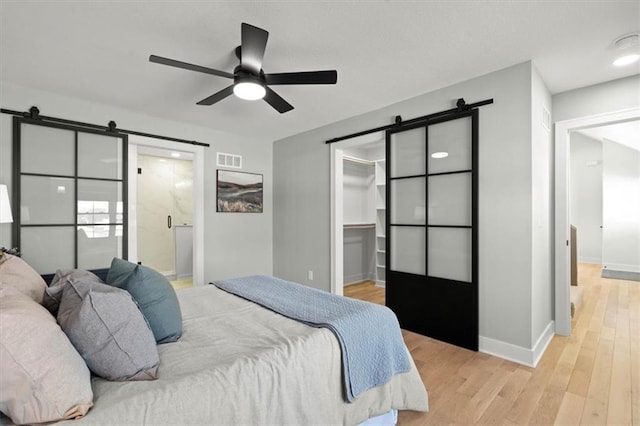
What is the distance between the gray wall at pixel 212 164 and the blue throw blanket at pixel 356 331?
8.12 feet

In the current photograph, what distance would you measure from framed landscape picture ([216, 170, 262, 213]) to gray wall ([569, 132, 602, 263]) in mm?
7312

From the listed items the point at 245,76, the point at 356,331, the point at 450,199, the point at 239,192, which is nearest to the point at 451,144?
the point at 450,199

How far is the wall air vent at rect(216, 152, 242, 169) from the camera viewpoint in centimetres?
446

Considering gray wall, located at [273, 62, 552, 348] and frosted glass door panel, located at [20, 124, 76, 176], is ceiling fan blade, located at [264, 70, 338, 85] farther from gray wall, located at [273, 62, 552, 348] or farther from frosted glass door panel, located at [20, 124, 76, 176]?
frosted glass door panel, located at [20, 124, 76, 176]

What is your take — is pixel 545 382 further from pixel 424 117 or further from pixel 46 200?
pixel 46 200

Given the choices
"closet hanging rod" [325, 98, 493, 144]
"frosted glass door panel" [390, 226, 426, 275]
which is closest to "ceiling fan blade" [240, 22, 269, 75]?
"closet hanging rod" [325, 98, 493, 144]

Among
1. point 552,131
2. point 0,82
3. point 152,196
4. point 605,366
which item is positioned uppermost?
point 0,82

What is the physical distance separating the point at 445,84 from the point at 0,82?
422 cm

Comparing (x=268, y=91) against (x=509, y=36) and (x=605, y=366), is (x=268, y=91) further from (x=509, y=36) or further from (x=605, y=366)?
(x=605, y=366)

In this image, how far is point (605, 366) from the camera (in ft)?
7.96

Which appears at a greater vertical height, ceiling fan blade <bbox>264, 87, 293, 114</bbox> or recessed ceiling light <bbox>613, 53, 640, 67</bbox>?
recessed ceiling light <bbox>613, 53, 640, 67</bbox>

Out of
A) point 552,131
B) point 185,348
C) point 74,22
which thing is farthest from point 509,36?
point 74,22

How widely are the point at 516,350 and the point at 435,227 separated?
4.04 feet

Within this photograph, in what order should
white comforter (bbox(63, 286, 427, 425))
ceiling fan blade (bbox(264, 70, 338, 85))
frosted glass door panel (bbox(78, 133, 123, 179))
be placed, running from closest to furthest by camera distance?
1. white comforter (bbox(63, 286, 427, 425))
2. ceiling fan blade (bbox(264, 70, 338, 85))
3. frosted glass door panel (bbox(78, 133, 123, 179))
